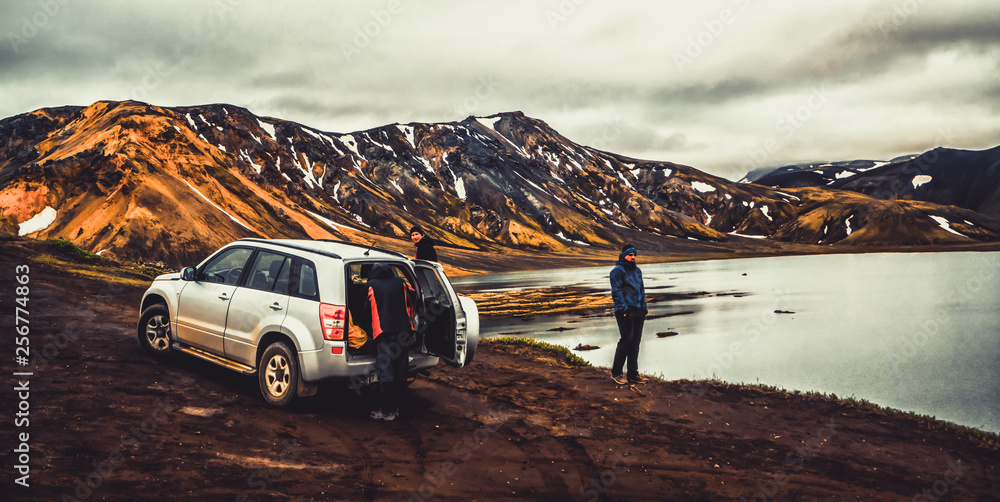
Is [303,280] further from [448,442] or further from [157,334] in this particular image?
[157,334]

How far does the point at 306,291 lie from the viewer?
7.46m

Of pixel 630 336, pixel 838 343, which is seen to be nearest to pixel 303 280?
pixel 630 336

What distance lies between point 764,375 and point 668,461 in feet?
56.9

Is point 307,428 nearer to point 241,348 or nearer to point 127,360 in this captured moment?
point 241,348

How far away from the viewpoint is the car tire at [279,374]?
7.41m

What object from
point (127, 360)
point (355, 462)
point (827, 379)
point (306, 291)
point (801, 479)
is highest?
point (306, 291)

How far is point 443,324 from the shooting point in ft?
28.0

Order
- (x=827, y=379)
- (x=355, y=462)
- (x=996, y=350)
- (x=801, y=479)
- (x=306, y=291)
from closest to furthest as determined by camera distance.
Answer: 1. (x=355, y=462)
2. (x=801, y=479)
3. (x=306, y=291)
4. (x=827, y=379)
5. (x=996, y=350)

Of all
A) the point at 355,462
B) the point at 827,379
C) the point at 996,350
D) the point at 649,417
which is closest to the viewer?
the point at 355,462

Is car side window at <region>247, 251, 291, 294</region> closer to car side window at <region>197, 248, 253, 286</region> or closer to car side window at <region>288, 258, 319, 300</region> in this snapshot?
car side window at <region>288, 258, 319, 300</region>

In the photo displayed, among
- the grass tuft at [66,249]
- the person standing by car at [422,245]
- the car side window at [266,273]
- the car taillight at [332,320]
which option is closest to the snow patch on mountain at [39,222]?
the grass tuft at [66,249]

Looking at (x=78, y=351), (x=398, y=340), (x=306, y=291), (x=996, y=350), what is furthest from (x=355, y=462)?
(x=996, y=350)

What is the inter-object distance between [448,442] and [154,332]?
229 inches

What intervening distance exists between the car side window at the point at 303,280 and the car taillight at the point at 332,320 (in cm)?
23
